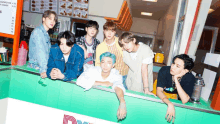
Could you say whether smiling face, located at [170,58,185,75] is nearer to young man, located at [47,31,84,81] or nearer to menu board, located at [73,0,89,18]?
young man, located at [47,31,84,81]

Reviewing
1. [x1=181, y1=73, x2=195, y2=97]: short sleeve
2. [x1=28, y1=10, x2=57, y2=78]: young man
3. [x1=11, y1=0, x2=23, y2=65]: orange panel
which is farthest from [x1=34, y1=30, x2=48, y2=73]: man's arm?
[x1=181, y1=73, x2=195, y2=97]: short sleeve

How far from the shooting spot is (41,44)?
5.73ft

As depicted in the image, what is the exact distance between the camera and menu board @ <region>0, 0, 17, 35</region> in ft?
6.19

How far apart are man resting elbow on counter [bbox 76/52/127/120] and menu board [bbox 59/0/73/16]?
7.26 feet

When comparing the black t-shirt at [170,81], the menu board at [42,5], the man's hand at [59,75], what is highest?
the menu board at [42,5]

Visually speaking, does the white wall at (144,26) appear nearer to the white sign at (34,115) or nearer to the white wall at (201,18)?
the white wall at (201,18)

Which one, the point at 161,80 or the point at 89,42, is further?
the point at 89,42

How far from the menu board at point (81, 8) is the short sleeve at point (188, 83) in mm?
2544

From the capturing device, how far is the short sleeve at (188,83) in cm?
154

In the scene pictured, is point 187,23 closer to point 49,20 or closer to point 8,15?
point 49,20

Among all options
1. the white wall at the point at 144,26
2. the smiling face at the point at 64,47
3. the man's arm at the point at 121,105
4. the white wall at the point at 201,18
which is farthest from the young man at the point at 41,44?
the white wall at the point at 144,26

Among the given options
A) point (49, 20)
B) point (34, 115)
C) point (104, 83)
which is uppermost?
point (49, 20)

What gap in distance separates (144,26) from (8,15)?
6.49 meters

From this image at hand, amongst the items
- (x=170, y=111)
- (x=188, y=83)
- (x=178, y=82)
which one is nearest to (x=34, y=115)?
(x=170, y=111)
